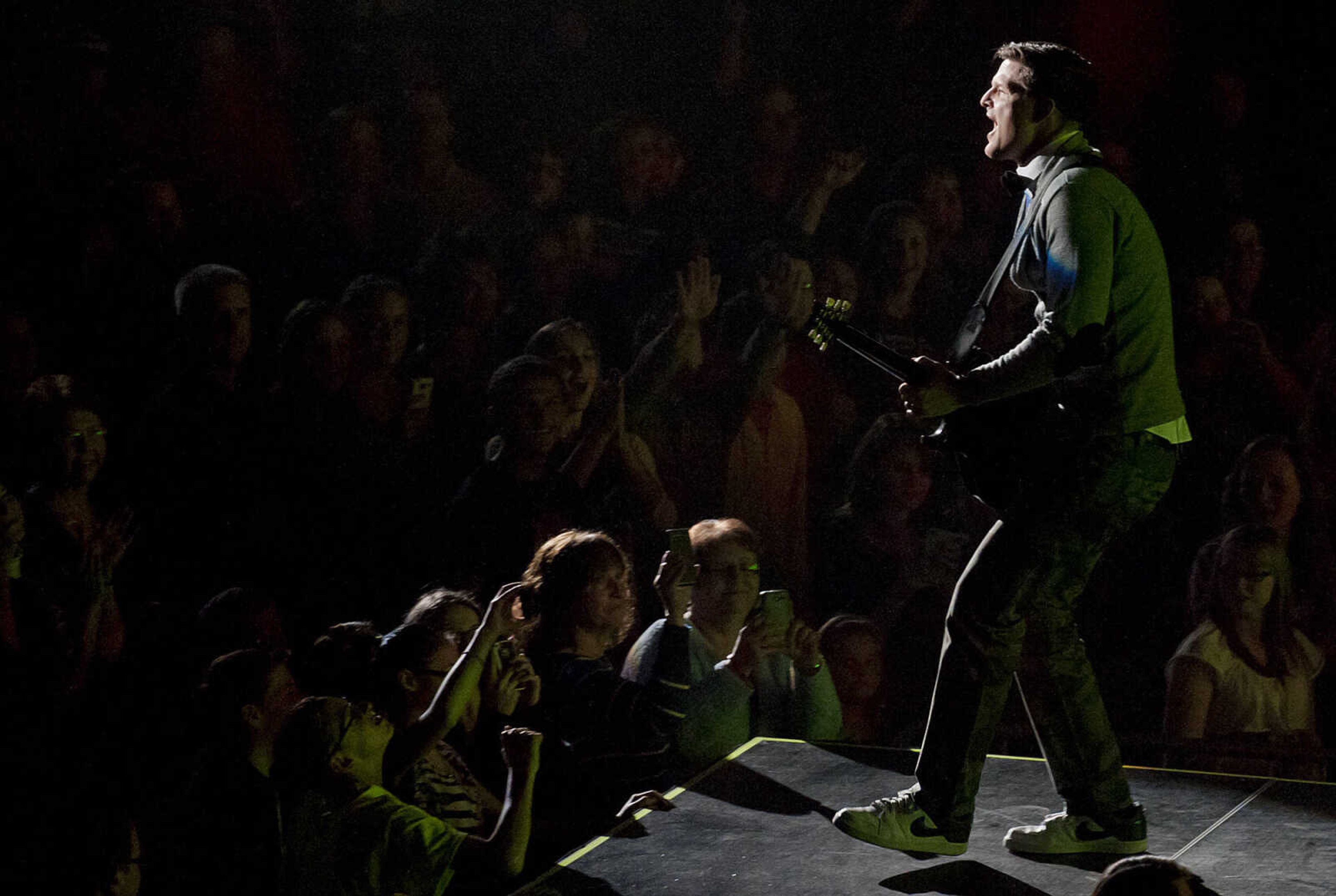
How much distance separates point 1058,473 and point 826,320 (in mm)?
618

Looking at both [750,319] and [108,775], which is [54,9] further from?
[750,319]

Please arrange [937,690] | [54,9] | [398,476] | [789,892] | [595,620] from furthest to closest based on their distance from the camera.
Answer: [398,476], [54,9], [595,620], [937,690], [789,892]

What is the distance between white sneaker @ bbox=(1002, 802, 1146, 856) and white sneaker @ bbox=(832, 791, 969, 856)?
6.8 inches

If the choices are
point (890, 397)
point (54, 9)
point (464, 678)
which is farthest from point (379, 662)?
point (890, 397)

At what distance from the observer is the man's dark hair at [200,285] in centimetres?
535

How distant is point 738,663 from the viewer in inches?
197

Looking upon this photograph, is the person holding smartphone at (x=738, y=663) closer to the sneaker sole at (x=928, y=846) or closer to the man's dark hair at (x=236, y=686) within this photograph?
the man's dark hair at (x=236, y=686)

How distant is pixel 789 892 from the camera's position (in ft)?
9.57

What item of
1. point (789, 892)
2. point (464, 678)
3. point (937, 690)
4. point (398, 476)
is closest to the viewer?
point (789, 892)

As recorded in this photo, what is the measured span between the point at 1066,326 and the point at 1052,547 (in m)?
0.46

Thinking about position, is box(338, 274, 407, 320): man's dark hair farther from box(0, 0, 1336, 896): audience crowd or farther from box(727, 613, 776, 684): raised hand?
box(727, 613, 776, 684): raised hand

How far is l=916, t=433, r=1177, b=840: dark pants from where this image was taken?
9.94 ft

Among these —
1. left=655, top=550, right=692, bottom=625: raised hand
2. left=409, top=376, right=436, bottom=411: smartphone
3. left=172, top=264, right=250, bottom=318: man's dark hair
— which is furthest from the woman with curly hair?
left=172, top=264, right=250, bottom=318: man's dark hair

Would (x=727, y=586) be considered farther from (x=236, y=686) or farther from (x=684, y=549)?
(x=236, y=686)
